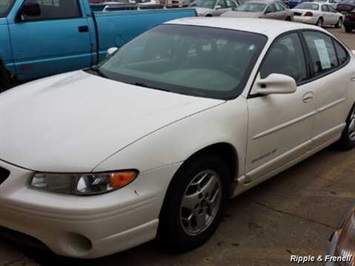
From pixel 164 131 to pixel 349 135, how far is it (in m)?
3.15

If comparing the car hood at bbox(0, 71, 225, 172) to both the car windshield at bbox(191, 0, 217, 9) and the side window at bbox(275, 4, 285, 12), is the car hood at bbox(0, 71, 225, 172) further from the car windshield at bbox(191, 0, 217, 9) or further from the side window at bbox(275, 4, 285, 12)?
the side window at bbox(275, 4, 285, 12)

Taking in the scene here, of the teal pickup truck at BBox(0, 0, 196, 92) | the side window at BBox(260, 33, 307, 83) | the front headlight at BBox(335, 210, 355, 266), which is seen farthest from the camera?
the teal pickup truck at BBox(0, 0, 196, 92)

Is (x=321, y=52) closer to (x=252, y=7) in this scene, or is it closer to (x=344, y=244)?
(x=344, y=244)

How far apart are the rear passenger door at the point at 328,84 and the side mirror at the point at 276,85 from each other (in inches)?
33.2

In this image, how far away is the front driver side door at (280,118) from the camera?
370 centimetres

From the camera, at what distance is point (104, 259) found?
3.21 meters

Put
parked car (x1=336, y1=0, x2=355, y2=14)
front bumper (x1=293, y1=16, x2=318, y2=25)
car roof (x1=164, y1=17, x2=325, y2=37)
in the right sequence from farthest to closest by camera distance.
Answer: parked car (x1=336, y1=0, x2=355, y2=14), front bumper (x1=293, y1=16, x2=318, y2=25), car roof (x1=164, y1=17, x2=325, y2=37)

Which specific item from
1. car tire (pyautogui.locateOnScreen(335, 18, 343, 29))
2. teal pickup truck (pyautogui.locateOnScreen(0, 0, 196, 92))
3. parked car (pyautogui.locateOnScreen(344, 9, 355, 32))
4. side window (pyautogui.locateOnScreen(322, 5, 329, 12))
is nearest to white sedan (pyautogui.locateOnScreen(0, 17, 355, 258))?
teal pickup truck (pyautogui.locateOnScreen(0, 0, 196, 92))

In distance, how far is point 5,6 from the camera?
6535 mm

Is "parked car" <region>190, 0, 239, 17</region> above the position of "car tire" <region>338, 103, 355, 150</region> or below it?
below

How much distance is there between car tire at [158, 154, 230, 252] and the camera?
307 centimetres

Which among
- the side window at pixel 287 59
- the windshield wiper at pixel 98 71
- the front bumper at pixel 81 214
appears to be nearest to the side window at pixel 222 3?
the side window at pixel 287 59

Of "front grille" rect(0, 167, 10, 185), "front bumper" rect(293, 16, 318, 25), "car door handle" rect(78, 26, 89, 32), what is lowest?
"front bumper" rect(293, 16, 318, 25)

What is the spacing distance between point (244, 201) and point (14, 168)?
6.75 feet
